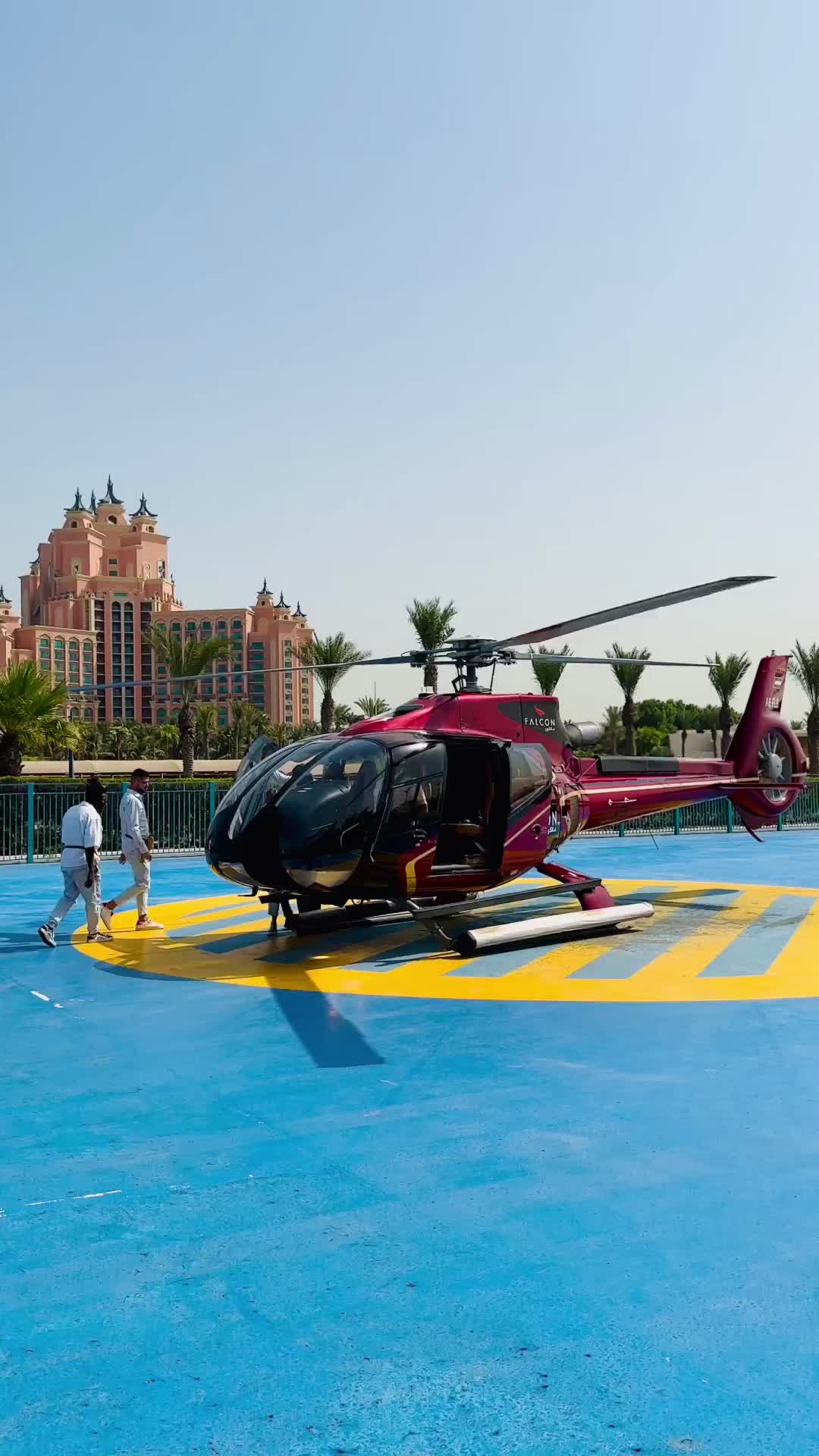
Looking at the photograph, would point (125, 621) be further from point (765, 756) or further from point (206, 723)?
point (765, 756)

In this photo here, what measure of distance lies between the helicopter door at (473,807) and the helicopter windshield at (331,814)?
948mm

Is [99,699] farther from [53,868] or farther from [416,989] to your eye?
[416,989]

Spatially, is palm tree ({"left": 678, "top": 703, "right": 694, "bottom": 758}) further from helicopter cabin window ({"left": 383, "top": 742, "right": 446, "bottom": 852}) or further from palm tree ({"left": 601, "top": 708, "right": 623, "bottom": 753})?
helicopter cabin window ({"left": 383, "top": 742, "right": 446, "bottom": 852})

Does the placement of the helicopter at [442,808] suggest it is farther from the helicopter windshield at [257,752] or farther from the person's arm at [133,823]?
the person's arm at [133,823]

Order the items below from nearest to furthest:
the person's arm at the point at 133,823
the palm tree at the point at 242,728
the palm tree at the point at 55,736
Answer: the person's arm at the point at 133,823 → the palm tree at the point at 55,736 → the palm tree at the point at 242,728

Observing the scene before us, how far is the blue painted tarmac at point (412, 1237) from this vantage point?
3.18 metres

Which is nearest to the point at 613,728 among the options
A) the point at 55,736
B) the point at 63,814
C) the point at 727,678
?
the point at 727,678

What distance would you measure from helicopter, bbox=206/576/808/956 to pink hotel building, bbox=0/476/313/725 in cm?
14965

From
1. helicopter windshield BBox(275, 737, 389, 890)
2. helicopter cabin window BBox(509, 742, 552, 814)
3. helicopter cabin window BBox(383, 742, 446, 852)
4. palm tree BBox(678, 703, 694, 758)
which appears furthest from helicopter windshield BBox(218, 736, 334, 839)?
palm tree BBox(678, 703, 694, 758)

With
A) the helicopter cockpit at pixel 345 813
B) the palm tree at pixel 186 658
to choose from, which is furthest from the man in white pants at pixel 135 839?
the palm tree at pixel 186 658

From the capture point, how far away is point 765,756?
51.0ft

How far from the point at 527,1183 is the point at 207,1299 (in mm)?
1618

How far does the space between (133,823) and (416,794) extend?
12.3ft

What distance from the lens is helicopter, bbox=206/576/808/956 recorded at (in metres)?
9.92
